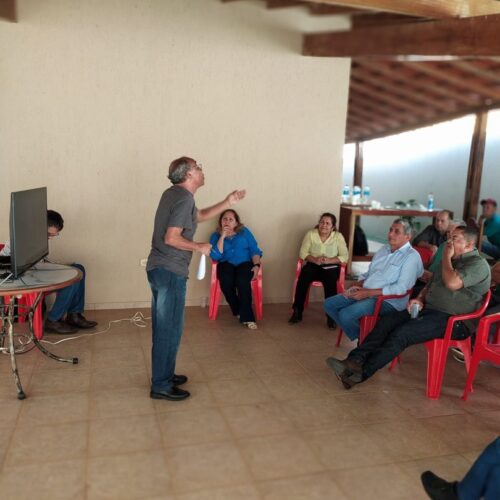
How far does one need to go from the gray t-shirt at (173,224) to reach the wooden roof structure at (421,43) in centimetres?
192

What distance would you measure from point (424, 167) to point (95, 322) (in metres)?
7.93

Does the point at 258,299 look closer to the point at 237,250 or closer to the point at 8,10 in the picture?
the point at 237,250

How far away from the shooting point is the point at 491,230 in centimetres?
555

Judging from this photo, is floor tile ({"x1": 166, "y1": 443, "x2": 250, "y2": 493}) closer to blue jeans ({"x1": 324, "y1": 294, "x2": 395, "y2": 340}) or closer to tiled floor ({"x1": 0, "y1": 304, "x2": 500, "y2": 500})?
tiled floor ({"x1": 0, "y1": 304, "x2": 500, "y2": 500})

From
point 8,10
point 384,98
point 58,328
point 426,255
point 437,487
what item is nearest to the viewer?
point 437,487

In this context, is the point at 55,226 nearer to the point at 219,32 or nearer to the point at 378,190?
the point at 219,32

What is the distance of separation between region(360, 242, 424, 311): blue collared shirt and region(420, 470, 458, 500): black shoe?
4.67 feet

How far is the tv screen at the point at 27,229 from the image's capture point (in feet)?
7.93

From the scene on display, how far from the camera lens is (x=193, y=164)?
8.43 ft

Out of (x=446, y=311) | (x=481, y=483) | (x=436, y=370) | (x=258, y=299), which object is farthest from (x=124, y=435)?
(x=258, y=299)

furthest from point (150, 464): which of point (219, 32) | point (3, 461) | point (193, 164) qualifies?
point (219, 32)

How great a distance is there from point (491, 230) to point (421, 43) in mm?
2537

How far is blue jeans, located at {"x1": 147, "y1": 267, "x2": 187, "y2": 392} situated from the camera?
2.57 m

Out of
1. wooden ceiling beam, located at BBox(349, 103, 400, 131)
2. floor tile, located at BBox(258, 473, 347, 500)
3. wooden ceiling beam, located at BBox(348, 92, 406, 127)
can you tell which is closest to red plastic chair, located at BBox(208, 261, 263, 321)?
floor tile, located at BBox(258, 473, 347, 500)
